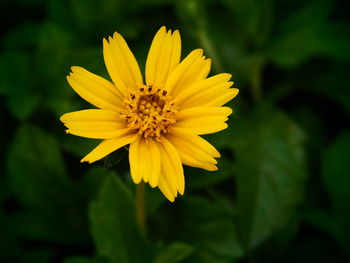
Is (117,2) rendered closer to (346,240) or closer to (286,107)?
(286,107)

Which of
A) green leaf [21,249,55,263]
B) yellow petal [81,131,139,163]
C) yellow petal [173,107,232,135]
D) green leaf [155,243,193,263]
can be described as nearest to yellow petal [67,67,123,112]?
yellow petal [81,131,139,163]

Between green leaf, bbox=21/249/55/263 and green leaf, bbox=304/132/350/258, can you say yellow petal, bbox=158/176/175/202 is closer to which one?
green leaf, bbox=21/249/55/263

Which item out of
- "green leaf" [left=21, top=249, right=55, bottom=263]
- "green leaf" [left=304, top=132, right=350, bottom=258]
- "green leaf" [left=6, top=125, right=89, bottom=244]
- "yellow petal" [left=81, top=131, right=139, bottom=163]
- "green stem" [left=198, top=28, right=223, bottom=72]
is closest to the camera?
"yellow petal" [left=81, top=131, right=139, bottom=163]

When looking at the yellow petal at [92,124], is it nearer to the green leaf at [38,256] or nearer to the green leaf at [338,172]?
the green leaf at [38,256]

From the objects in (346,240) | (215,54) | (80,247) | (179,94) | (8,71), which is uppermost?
(8,71)

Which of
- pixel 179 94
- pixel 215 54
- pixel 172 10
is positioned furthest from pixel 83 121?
pixel 172 10

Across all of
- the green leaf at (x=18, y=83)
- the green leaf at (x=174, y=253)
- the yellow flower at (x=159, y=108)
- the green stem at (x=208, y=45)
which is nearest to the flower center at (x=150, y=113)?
the yellow flower at (x=159, y=108)
